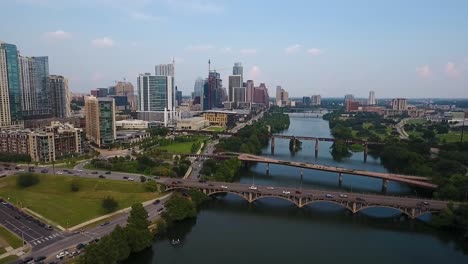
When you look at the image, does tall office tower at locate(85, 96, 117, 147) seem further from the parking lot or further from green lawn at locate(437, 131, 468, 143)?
green lawn at locate(437, 131, 468, 143)

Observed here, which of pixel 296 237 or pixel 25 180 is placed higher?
pixel 25 180

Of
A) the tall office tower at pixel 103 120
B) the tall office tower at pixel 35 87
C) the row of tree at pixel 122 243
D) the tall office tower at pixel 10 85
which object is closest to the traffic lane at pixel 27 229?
the row of tree at pixel 122 243

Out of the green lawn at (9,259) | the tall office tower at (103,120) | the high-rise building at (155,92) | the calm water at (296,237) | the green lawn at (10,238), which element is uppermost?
the high-rise building at (155,92)

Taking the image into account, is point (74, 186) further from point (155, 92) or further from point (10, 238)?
point (155, 92)

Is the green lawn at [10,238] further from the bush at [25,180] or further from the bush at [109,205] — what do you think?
the bush at [25,180]

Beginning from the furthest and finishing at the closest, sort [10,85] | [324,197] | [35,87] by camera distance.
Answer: [35,87] < [10,85] < [324,197]

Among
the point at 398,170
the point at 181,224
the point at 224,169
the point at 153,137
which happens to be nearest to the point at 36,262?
the point at 181,224

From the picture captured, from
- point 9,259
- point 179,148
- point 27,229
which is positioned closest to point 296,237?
point 9,259
